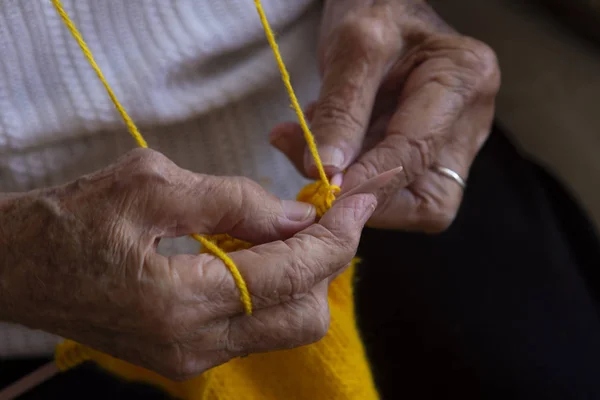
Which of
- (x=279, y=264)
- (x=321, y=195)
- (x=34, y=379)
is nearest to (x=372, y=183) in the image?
(x=321, y=195)

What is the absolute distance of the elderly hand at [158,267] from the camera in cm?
53

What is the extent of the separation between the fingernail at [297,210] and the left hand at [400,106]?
8 centimetres

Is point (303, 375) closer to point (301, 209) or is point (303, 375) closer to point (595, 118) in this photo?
point (301, 209)

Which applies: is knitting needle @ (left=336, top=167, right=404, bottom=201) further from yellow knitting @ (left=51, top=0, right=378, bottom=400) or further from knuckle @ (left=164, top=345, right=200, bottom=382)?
knuckle @ (left=164, top=345, right=200, bottom=382)

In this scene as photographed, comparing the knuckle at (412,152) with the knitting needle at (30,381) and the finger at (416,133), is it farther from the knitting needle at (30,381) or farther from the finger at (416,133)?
the knitting needle at (30,381)

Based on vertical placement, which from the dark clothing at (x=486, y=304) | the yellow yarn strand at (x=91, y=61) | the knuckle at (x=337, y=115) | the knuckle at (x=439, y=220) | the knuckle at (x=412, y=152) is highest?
the yellow yarn strand at (x=91, y=61)

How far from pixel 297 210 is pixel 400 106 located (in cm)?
25

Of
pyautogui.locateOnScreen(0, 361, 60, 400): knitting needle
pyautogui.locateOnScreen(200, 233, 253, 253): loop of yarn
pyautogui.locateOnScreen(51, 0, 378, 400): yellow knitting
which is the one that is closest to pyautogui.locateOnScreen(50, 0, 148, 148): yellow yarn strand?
pyautogui.locateOnScreen(51, 0, 378, 400): yellow knitting

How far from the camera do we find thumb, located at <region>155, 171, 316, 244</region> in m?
0.55

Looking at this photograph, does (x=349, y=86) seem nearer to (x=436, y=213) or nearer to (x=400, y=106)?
(x=400, y=106)

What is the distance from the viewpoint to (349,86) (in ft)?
2.47

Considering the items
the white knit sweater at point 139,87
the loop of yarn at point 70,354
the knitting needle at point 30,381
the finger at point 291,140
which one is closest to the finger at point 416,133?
the finger at point 291,140

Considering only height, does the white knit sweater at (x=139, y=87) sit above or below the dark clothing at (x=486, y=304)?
above

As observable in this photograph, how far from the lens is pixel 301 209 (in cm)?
65
